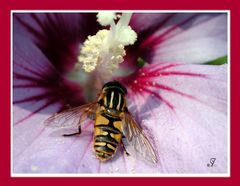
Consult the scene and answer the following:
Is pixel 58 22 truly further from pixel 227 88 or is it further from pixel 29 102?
pixel 227 88

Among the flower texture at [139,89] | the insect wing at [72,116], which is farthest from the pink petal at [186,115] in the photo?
the insect wing at [72,116]

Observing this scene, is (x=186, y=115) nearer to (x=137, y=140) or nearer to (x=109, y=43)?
(x=137, y=140)

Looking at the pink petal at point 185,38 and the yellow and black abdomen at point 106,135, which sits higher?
the pink petal at point 185,38

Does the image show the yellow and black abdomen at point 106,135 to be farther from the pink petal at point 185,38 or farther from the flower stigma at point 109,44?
the pink petal at point 185,38
